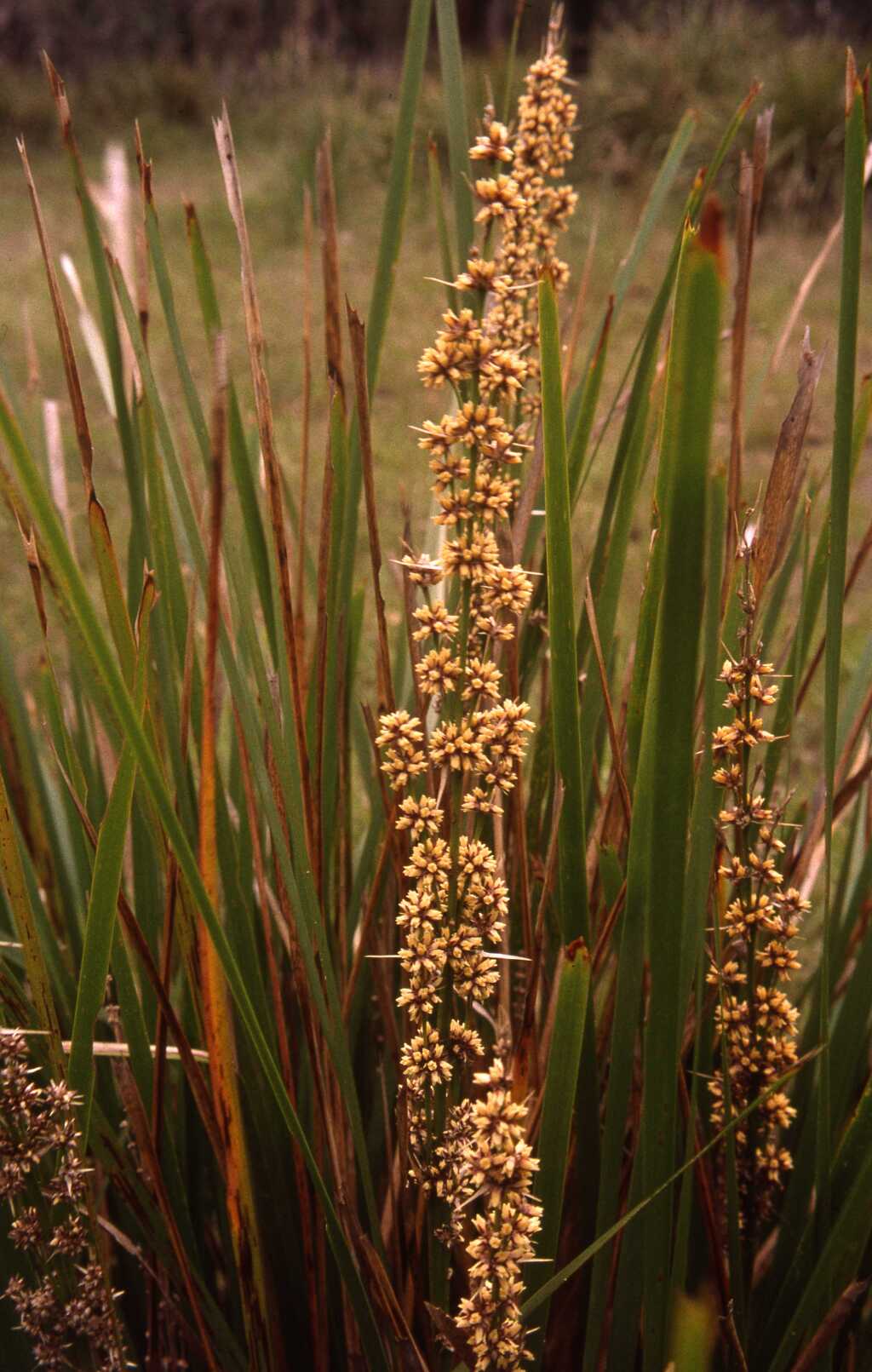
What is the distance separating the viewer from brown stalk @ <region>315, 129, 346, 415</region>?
881 millimetres

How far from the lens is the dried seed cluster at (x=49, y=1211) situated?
2.30ft

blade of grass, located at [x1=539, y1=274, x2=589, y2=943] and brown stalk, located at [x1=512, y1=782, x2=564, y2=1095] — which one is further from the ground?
blade of grass, located at [x1=539, y1=274, x2=589, y2=943]

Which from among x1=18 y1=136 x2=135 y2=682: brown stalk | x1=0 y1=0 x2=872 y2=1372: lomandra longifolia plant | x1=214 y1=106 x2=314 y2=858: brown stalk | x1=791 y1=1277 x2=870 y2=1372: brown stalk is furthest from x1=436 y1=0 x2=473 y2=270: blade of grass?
x1=791 y1=1277 x2=870 y2=1372: brown stalk

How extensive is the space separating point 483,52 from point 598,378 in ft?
32.2

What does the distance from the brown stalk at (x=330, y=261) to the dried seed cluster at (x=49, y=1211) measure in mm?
469

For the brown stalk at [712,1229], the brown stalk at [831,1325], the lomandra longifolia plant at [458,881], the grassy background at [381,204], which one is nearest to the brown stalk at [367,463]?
the lomandra longifolia plant at [458,881]

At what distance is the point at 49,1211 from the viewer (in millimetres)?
814

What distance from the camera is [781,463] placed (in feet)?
2.49

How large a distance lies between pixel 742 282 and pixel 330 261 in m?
0.30

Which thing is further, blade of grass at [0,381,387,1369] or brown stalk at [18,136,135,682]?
brown stalk at [18,136,135,682]

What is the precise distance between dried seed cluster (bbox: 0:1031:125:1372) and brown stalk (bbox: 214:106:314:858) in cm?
22

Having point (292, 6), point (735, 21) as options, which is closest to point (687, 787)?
point (735, 21)

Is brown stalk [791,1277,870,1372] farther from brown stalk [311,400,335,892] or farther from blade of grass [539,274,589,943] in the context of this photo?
brown stalk [311,400,335,892]

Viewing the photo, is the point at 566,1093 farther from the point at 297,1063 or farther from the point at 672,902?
the point at 297,1063
